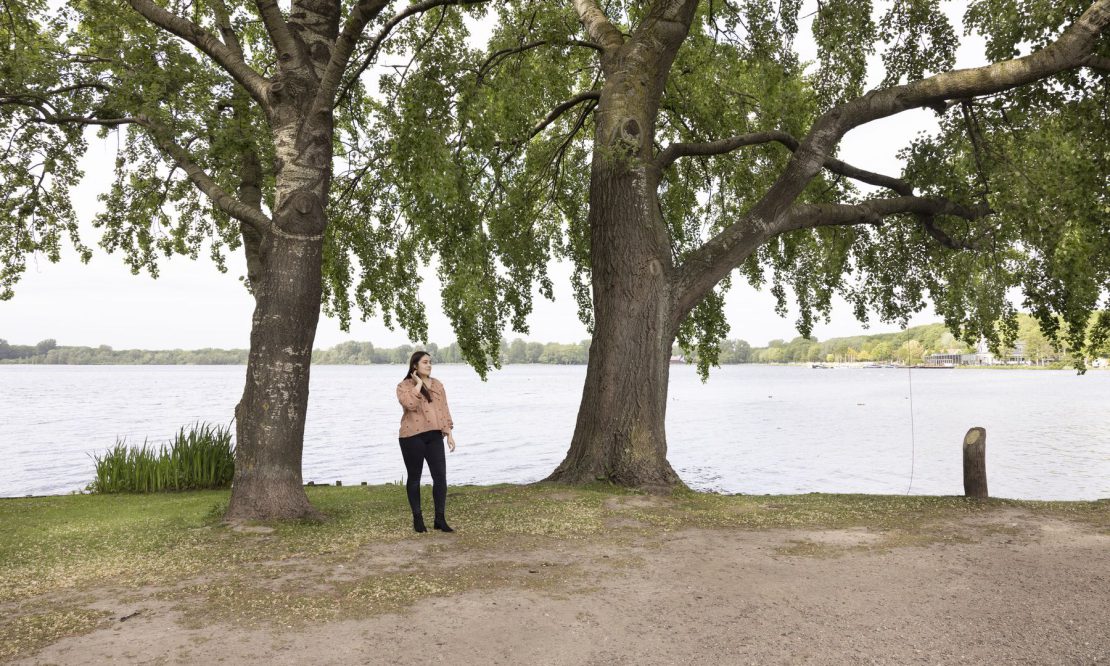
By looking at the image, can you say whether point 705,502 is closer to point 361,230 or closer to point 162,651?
point 162,651

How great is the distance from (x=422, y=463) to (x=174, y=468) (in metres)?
6.74

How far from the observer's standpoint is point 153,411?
1960 inches

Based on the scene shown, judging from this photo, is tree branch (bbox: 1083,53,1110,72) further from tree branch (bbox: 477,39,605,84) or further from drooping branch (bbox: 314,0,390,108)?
drooping branch (bbox: 314,0,390,108)

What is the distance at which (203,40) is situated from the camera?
882 cm

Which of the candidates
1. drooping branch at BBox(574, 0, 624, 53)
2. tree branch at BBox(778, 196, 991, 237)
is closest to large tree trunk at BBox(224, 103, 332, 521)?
drooping branch at BBox(574, 0, 624, 53)

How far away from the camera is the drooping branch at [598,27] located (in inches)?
456

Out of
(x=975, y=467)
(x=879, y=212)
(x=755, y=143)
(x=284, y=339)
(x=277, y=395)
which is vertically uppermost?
(x=755, y=143)

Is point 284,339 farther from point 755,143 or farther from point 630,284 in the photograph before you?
point 755,143

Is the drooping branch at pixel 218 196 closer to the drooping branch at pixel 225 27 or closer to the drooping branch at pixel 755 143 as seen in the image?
the drooping branch at pixel 225 27

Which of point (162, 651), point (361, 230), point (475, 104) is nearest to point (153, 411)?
point (361, 230)

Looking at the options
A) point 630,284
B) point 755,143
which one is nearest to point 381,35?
point 630,284

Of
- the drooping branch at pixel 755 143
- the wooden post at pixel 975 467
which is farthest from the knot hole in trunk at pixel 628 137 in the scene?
the wooden post at pixel 975 467

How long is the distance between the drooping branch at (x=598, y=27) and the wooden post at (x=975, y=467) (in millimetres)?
7700

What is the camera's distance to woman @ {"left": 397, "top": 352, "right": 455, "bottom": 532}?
25.0ft
